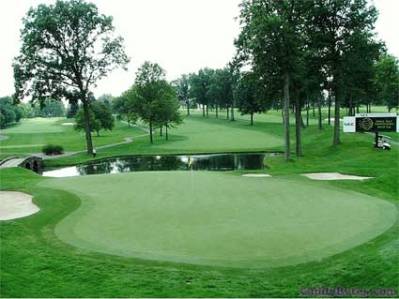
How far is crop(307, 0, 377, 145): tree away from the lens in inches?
1737

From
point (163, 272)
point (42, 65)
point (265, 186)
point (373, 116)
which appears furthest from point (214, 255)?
point (42, 65)

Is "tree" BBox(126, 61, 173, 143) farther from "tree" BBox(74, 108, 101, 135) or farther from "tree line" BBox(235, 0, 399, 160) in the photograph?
"tree line" BBox(235, 0, 399, 160)

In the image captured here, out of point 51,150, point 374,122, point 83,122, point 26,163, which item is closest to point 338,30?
point 374,122

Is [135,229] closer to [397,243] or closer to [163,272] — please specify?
[163,272]

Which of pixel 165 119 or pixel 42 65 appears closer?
pixel 42 65

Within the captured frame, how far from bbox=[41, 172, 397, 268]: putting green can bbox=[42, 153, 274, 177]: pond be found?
17.9 meters

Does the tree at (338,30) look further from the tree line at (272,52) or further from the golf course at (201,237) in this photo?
the golf course at (201,237)

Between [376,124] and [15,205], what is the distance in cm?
3263

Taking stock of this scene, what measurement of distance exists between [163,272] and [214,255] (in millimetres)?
1814

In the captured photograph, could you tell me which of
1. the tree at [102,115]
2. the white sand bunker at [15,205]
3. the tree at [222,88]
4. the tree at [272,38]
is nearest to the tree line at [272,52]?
the tree at [272,38]

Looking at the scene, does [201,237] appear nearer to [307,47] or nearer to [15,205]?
[15,205]

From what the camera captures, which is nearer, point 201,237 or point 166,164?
point 201,237

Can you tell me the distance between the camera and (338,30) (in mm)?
45562

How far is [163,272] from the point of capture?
38.7 feet
